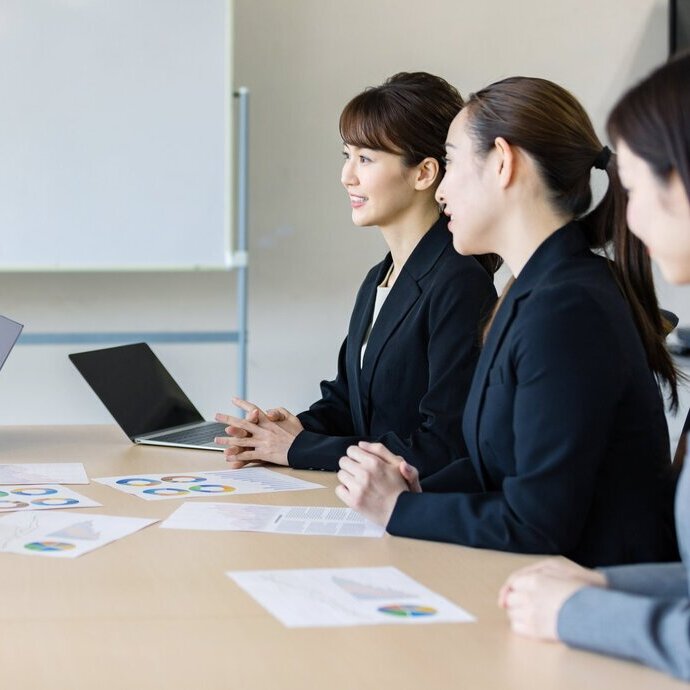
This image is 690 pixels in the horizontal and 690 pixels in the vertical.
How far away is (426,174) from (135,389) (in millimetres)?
755

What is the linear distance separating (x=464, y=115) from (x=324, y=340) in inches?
90.5

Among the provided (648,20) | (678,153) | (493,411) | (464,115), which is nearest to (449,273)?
(464,115)

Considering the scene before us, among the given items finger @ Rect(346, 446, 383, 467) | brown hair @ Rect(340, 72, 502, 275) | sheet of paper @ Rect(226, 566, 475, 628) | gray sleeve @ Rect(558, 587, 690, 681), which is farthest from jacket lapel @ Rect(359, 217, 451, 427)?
gray sleeve @ Rect(558, 587, 690, 681)

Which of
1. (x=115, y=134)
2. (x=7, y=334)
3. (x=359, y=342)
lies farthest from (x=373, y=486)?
(x=115, y=134)

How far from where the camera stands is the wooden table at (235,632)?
98 cm

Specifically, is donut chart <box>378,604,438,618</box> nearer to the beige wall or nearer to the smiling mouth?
the smiling mouth

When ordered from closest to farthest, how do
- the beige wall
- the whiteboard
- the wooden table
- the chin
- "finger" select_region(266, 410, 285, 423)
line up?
the wooden table → the chin → "finger" select_region(266, 410, 285, 423) → the whiteboard → the beige wall

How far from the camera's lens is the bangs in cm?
224

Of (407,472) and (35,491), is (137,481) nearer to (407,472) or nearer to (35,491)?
(35,491)

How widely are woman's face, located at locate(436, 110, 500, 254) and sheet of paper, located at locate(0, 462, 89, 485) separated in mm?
747

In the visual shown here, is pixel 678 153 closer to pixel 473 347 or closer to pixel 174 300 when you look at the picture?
pixel 473 347

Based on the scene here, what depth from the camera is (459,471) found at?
1693mm

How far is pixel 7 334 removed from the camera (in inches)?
87.4

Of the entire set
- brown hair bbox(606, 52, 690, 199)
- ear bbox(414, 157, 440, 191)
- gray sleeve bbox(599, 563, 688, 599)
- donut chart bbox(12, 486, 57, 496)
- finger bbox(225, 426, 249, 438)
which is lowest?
donut chart bbox(12, 486, 57, 496)
